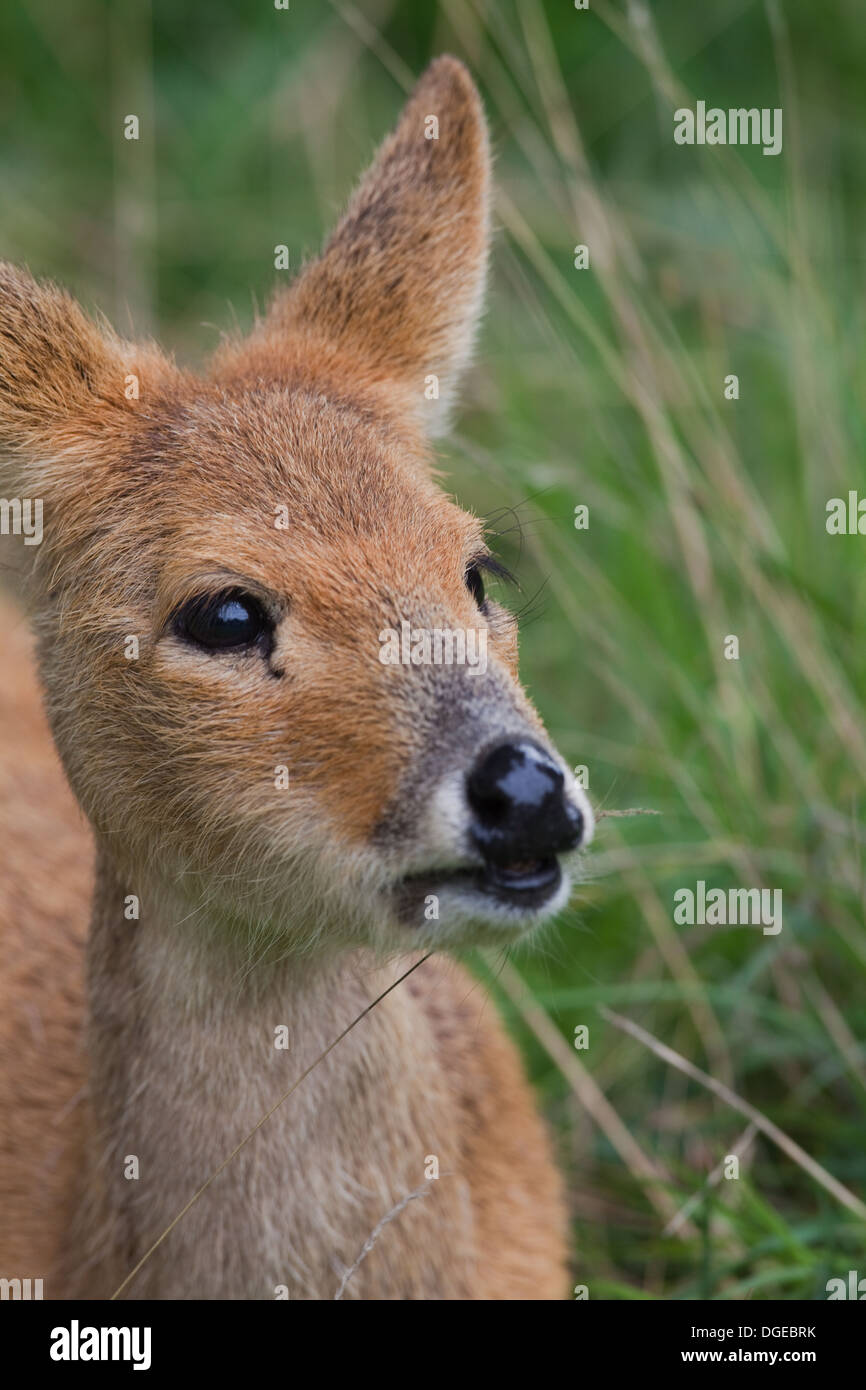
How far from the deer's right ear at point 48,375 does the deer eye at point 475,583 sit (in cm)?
92

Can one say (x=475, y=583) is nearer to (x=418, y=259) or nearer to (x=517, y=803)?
(x=517, y=803)

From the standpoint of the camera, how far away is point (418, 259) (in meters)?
4.45

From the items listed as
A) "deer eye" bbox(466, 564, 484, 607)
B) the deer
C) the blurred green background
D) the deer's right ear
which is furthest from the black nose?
the deer's right ear

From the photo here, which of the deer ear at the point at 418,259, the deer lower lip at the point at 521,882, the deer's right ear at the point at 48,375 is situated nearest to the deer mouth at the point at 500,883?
the deer lower lip at the point at 521,882

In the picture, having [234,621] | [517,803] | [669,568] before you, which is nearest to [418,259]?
[234,621]

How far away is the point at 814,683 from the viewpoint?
542cm

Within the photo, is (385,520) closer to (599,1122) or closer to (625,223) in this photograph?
(599,1122)

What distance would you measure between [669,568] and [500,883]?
335cm

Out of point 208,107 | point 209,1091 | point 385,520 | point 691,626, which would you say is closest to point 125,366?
point 385,520

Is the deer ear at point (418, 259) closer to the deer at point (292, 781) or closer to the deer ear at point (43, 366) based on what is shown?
the deer at point (292, 781)

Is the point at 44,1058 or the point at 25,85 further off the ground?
the point at 25,85

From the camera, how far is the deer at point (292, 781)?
322cm

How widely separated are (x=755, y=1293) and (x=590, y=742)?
7.52 ft
